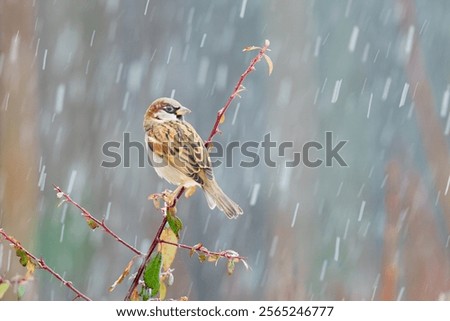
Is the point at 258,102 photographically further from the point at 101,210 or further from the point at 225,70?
the point at 101,210

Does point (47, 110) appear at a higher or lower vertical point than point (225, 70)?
lower

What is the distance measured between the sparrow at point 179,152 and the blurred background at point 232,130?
972 millimetres

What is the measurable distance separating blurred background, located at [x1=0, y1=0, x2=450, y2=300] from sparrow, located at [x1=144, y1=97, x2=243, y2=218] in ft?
3.19

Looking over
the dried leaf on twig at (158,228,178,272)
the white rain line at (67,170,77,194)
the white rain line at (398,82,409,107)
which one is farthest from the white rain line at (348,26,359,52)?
the dried leaf on twig at (158,228,178,272)

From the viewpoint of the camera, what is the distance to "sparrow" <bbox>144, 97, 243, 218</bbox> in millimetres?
2518

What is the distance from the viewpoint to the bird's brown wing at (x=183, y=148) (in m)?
2.54

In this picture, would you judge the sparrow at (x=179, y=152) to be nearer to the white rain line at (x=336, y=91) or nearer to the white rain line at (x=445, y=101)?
the white rain line at (x=336, y=91)

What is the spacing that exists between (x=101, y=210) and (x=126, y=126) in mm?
533

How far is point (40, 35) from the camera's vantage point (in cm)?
488

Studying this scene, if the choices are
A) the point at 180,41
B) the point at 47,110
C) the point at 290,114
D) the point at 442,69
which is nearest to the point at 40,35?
the point at 47,110

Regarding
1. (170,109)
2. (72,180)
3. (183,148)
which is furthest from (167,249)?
(72,180)

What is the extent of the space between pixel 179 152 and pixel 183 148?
31 millimetres
